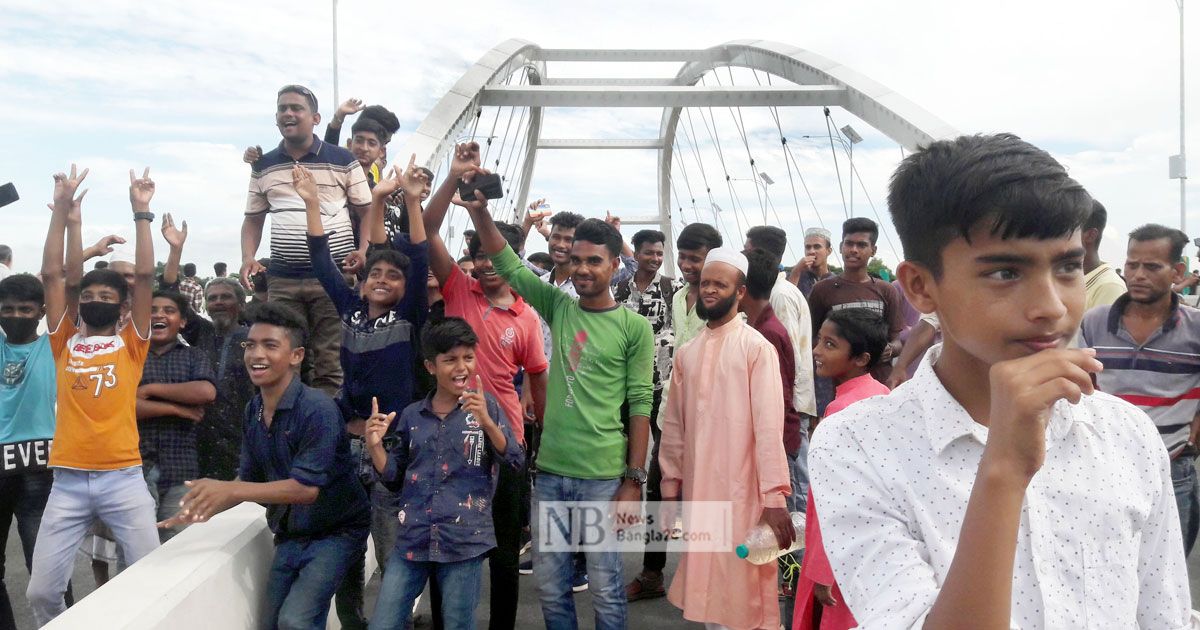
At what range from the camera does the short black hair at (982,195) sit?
0.99 meters

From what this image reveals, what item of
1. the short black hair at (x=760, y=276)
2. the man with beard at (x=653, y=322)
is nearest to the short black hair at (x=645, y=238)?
the man with beard at (x=653, y=322)

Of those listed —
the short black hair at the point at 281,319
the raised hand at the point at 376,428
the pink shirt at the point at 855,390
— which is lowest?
the raised hand at the point at 376,428

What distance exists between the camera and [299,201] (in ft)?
15.5

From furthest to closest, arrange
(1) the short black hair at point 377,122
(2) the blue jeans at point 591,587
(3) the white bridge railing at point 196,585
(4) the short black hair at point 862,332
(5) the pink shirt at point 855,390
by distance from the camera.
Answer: (1) the short black hair at point 377,122
(2) the blue jeans at point 591,587
(4) the short black hair at point 862,332
(5) the pink shirt at point 855,390
(3) the white bridge railing at point 196,585

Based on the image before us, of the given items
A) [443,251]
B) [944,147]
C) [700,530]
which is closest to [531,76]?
[443,251]

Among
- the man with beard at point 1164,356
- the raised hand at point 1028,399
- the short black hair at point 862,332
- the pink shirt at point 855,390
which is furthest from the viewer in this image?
the man with beard at point 1164,356

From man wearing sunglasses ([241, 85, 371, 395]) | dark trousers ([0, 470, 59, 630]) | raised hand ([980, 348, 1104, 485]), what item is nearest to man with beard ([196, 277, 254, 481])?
man wearing sunglasses ([241, 85, 371, 395])

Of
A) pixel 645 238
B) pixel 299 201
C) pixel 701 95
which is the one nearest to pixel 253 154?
pixel 299 201

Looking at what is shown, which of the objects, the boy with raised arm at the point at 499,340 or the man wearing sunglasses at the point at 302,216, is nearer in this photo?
the boy with raised arm at the point at 499,340

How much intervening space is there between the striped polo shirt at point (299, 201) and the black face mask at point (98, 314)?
0.99 m

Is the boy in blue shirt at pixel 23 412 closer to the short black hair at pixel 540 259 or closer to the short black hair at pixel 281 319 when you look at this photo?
the short black hair at pixel 281 319

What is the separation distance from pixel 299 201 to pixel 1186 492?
4401 mm

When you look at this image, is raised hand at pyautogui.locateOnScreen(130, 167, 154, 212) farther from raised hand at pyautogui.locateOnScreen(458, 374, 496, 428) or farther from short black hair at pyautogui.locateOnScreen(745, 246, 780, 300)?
short black hair at pyautogui.locateOnScreen(745, 246, 780, 300)

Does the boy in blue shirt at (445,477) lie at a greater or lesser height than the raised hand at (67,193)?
lesser
